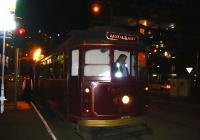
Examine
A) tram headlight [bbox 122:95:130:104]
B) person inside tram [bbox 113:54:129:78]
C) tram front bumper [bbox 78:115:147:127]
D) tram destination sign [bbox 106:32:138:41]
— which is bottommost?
tram front bumper [bbox 78:115:147:127]

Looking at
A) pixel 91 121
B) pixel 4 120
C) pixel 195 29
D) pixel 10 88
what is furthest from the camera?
pixel 195 29

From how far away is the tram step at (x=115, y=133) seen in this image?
10836 mm

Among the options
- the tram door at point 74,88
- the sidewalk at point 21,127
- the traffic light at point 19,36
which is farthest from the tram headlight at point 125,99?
the traffic light at point 19,36

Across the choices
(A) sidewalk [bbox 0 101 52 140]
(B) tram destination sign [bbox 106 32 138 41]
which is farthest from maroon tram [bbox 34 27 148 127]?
(A) sidewalk [bbox 0 101 52 140]

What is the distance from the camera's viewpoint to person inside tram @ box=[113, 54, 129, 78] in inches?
428

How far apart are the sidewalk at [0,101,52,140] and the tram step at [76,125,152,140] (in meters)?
1.17

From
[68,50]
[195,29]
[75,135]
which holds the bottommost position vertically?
[75,135]

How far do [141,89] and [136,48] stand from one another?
45.9 inches

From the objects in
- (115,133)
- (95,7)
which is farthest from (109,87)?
(95,7)

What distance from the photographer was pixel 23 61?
120ft

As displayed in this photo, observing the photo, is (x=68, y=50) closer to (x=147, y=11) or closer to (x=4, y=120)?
(x=4, y=120)

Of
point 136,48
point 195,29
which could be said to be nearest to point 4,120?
point 136,48

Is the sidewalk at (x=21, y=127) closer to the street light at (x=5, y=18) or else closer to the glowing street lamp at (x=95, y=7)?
the street light at (x=5, y=18)

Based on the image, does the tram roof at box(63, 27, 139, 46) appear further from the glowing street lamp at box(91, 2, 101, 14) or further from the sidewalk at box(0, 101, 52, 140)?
the glowing street lamp at box(91, 2, 101, 14)
